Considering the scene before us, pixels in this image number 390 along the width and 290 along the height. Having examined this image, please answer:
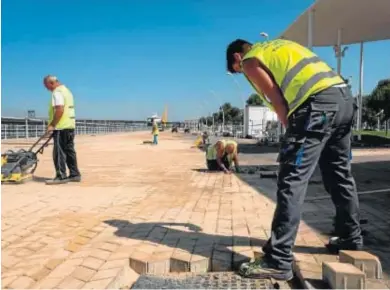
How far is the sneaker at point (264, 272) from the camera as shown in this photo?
272 centimetres

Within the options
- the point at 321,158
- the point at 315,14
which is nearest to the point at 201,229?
the point at 321,158

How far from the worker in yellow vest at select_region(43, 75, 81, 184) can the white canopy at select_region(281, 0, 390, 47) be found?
37.7 ft

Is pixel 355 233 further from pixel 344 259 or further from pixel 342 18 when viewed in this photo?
pixel 342 18

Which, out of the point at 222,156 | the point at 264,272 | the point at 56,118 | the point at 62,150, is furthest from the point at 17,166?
the point at 264,272

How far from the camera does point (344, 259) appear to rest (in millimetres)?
2797

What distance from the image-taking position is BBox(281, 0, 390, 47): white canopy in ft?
51.6

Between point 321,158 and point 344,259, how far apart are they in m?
0.77

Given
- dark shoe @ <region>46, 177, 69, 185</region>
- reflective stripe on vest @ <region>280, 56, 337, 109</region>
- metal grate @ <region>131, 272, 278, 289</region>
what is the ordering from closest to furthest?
metal grate @ <region>131, 272, 278, 289</region> → reflective stripe on vest @ <region>280, 56, 337, 109</region> → dark shoe @ <region>46, 177, 69, 185</region>

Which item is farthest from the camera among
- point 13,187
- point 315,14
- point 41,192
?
point 315,14

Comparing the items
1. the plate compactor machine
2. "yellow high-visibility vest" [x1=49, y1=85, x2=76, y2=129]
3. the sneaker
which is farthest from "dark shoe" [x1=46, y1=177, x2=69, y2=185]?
the sneaker

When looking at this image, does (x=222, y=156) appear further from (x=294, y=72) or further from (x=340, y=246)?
(x=294, y=72)

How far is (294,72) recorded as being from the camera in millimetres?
2869

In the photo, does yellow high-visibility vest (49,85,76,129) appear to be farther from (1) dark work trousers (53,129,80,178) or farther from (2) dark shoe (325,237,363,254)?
(2) dark shoe (325,237,363,254)

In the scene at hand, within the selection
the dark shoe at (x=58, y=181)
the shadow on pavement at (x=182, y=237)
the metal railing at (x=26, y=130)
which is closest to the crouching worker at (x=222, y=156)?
the dark shoe at (x=58, y=181)
